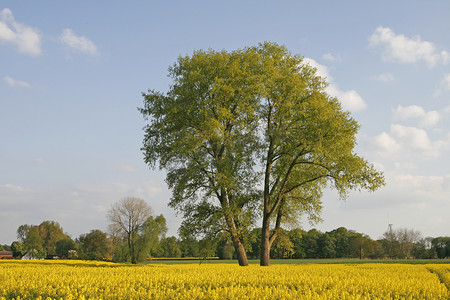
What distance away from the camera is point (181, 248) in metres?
92.5

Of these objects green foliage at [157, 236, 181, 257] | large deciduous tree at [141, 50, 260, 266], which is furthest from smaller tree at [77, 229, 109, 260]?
large deciduous tree at [141, 50, 260, 266]

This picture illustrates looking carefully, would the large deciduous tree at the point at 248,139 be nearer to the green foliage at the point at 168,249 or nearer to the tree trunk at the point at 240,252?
the tree trunk at the point at 240,252

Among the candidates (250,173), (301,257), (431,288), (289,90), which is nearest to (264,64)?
(289,90)

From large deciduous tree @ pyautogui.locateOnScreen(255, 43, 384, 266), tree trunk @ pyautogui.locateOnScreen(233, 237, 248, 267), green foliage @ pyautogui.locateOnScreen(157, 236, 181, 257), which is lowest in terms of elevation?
green foliage @ pyautogui.locateOnScreen(157, 236, 181, 257)

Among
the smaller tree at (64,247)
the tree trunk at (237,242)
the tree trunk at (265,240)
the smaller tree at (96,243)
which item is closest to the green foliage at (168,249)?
the smaller tree at (64,247)

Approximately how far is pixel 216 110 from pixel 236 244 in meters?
9.32

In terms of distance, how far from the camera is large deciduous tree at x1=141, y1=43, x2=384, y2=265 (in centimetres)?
2297

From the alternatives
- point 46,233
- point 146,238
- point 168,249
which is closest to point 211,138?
point 146,238

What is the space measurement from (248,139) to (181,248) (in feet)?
245

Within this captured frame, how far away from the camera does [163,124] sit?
24.4 meters

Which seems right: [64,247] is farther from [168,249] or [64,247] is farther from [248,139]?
[248,139]

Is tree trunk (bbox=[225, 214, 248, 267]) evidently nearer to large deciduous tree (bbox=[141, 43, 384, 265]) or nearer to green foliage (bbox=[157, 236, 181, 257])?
large deciduous tree (bbox=[141, 43, 384, 265])

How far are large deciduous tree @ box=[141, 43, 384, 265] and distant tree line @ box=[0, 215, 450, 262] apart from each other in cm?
3314

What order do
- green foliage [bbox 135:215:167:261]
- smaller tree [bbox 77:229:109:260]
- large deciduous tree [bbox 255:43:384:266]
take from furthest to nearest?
1. smaller tree [bbox 77:229:109:260]
2. green foliage [bbox 135:215:167:261]
3. large deciduous tree [bbox 255:43:384:266]
